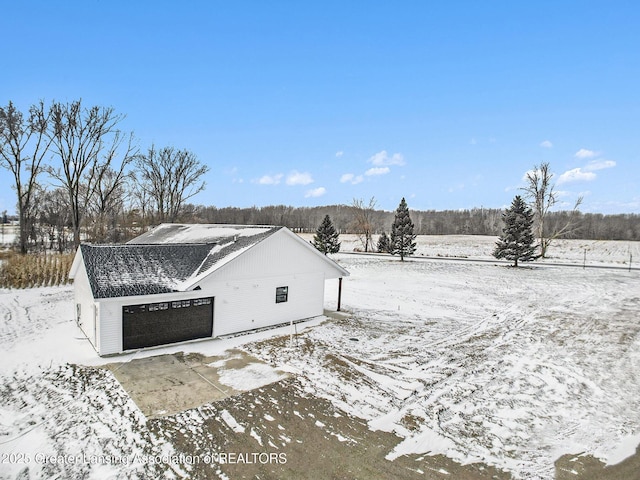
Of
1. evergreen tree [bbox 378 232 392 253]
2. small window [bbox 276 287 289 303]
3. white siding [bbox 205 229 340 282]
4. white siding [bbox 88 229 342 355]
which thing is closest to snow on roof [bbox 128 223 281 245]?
white siding [bbox 205 229 340 282]

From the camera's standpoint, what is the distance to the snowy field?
663 cm

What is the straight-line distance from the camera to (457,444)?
22.8ft

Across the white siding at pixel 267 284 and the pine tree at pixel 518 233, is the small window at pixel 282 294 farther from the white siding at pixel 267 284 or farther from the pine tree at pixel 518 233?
the pine tree at pixel 518 233

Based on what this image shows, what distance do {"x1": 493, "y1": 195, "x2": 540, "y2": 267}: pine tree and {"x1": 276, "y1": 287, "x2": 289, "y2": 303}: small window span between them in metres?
29.6

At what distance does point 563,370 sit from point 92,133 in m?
33.9

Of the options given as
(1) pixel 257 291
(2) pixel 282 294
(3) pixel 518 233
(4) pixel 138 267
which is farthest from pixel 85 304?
(3) pixel 518 233

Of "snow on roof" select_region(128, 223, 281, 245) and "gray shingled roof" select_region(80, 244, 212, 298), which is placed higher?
"snow on roof" select_region(128, 223, 281, 245)

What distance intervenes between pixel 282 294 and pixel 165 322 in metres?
4.73

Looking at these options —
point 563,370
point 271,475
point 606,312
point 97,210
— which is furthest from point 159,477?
point 97,210

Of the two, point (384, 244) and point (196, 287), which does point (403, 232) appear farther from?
point (196, 287)

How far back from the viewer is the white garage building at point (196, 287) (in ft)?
36.1

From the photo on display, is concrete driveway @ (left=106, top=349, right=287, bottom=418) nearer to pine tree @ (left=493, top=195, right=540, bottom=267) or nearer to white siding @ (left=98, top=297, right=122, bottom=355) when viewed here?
white siding @ (left=98, top=297, right=122, bottom=355)

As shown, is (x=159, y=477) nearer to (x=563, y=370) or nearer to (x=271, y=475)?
(x=271, y=475)

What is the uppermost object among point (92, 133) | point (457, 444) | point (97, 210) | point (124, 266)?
point (92, 133)
